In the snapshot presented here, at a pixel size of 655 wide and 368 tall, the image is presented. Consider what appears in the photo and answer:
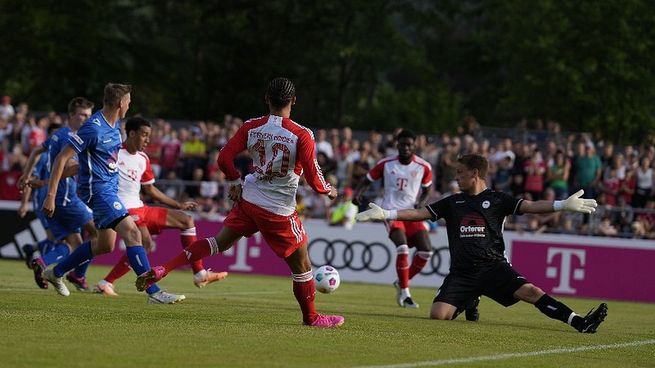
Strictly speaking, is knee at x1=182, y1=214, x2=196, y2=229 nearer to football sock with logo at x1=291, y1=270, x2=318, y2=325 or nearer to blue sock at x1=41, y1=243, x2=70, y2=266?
blue sock at x1=41, y1=243, x2=70, y2=266

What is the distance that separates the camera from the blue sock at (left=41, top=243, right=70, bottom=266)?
54.3ft

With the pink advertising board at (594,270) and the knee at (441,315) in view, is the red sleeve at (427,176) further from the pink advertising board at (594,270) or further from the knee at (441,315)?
the pink advertising board at (594,270)

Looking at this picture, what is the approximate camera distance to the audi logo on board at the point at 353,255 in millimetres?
24891

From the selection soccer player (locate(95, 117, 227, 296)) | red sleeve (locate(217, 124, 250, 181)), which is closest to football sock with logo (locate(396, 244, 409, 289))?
soccer player (locate(95, 117, 227, 296))

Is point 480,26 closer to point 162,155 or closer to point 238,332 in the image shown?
point 162,155

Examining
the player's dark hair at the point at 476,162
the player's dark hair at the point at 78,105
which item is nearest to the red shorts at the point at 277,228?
the player's dark hair at the point at 476,162

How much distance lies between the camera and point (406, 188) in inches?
726

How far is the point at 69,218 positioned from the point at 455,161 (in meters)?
11.3

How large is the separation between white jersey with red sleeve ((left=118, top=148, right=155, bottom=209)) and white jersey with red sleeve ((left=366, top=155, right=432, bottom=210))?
4.29m

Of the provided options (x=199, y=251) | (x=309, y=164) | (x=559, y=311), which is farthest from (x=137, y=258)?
(x=559, y=311)

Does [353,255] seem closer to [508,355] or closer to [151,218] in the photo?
[151,218]

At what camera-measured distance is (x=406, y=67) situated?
55.6m

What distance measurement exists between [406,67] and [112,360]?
4747cm

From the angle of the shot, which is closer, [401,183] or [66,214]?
[66,214]
